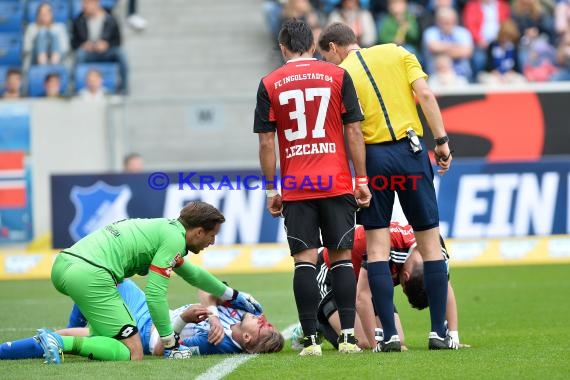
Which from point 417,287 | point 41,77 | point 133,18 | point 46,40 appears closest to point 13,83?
point 41,77

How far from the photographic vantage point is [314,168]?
805 centimetres

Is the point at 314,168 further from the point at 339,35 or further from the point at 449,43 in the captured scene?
the point at 449,43

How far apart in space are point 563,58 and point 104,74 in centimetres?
779

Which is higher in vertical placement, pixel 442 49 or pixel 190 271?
pixel 442 49

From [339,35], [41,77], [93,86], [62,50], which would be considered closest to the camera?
[339,35]

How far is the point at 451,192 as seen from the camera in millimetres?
16672

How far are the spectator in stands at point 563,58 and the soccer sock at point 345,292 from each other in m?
12.1

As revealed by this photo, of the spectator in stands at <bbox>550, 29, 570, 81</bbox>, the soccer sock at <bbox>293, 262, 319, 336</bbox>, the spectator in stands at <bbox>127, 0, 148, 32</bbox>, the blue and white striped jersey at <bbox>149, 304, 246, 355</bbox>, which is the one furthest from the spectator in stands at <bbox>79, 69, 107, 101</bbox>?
the soccer sock at <bbox>293, 262, 319, 336</bbox>

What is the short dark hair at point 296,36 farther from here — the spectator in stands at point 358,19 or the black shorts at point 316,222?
the spectator in stands at point 358,19

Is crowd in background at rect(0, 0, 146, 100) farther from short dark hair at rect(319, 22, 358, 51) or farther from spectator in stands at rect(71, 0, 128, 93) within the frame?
short dark hair at rect(319, 22, 358, 51)

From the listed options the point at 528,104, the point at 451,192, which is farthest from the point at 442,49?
the point at 451,192

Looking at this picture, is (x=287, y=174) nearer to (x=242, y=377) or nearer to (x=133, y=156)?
(x=242, y=377)

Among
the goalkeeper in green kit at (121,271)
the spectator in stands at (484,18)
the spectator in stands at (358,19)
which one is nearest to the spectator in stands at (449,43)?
the spectator in stands at (484,18)

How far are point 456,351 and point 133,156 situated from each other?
384 inches
